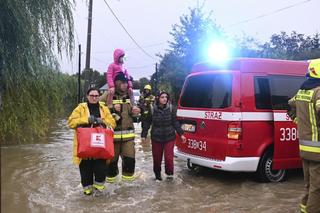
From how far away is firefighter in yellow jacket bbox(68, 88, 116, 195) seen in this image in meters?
6.34

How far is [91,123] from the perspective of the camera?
637cm

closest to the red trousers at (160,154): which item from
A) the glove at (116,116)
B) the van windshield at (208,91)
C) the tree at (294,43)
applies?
the van windshield at (208,91)

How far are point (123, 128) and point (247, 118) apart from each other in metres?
2.01

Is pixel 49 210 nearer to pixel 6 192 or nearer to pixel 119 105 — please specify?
pixel 6 192

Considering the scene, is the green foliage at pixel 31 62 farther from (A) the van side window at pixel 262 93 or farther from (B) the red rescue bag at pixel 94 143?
(A) the van side window at pixel 262 93

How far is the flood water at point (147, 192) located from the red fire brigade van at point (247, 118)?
1.41ft

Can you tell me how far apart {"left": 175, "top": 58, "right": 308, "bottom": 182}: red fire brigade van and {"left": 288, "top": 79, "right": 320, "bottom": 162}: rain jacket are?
1.99 m

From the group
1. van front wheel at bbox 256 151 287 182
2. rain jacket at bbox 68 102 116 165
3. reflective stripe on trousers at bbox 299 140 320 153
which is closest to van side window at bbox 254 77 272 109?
van front wheel at bbox 256 151 287 182

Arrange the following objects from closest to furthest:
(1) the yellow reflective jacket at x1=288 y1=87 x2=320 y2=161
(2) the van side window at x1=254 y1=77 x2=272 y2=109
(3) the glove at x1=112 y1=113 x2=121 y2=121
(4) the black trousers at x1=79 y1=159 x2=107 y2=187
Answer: (1) the yellow reflective jacket at x1=288 y1=87 x2=320 y2=161 < (4) the black trousers at x1=79 y1=159 x2=107 y2=187 < (3) the glove at x1=112 y1=113 x2=121 y2=121 < (2) the van side window at x1=254 y1=77 x2=272 y2=109

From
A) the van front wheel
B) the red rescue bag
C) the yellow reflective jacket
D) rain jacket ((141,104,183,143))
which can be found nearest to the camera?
the yellow reflective jacket

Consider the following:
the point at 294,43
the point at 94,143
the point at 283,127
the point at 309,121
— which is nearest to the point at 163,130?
the point at 94,143

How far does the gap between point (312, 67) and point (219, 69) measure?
263 centimetres

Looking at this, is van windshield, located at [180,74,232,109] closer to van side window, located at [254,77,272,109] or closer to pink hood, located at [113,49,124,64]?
van side window, located at [254,77,272,109]

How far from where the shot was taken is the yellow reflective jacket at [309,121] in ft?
15.5
